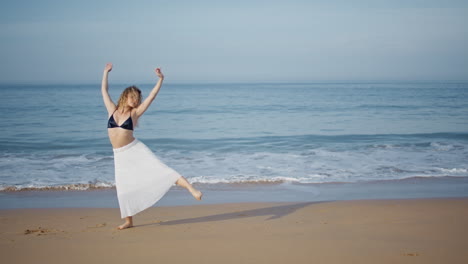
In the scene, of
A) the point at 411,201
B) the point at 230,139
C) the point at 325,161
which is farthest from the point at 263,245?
the point at 230,139

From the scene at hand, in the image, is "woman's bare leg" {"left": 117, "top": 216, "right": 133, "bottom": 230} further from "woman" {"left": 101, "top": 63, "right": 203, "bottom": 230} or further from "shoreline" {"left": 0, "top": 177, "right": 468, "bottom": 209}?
"shoreline" {"left": 0, "top": 177, "right": 468, "bottom": 209}

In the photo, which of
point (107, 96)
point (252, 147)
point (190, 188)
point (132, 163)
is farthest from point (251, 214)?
A: point (252, 147)

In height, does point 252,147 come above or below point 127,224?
below

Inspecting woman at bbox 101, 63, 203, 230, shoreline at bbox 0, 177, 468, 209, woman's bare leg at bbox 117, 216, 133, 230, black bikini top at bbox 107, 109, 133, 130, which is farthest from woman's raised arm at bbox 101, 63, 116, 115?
shoreline at bbox 0, 177, 468, 209

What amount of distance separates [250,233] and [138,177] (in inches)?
60.8

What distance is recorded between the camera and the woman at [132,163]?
5398 mm

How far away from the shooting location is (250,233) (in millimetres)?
5297

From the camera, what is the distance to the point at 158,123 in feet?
75.8

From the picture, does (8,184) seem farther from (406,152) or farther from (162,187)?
(406,152)

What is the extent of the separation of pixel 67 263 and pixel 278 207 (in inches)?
139

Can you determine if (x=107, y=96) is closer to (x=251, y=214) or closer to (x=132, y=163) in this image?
(x=132, y=163)

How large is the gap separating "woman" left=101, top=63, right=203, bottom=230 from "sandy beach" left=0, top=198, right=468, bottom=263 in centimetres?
43

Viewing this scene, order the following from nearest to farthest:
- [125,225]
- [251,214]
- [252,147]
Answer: [125,225]
[251,214]
[252,147]

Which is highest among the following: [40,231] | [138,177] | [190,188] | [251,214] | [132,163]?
[132,163]
